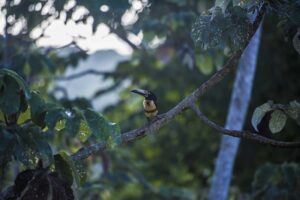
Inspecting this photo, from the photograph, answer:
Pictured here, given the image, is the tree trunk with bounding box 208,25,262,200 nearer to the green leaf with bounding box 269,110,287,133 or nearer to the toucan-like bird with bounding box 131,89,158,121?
the toucan-like bird with bounding box 131,89,158,121

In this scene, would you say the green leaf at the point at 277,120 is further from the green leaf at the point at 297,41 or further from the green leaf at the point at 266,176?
the green leaf at the point at 266,176

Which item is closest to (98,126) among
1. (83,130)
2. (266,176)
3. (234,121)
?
(83,130)

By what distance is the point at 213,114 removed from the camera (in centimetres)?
841

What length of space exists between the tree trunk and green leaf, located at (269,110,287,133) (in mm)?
1970

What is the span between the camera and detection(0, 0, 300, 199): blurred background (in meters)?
4.89

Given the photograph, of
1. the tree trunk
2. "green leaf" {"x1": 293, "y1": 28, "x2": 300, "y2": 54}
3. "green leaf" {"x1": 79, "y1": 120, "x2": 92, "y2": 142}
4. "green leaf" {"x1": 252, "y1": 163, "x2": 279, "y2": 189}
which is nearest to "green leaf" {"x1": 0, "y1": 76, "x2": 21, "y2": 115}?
"green leaf" {"x1": 79, "y1": 120, "x2": 92, "y2": 142}

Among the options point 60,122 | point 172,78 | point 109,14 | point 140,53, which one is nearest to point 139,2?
point 109,14

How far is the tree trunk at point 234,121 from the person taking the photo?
17.7 feet

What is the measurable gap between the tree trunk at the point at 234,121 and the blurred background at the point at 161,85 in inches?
9.7

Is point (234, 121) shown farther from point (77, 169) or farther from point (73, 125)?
point (73, 125)

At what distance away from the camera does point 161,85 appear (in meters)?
8.20

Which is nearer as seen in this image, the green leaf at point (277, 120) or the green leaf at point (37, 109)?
the green leaf at point (37, 109)

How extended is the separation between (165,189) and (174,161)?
6.59 feet

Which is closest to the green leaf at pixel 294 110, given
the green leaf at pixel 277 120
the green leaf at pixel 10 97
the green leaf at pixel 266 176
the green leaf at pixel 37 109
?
the green leaf at pixel 277 120
